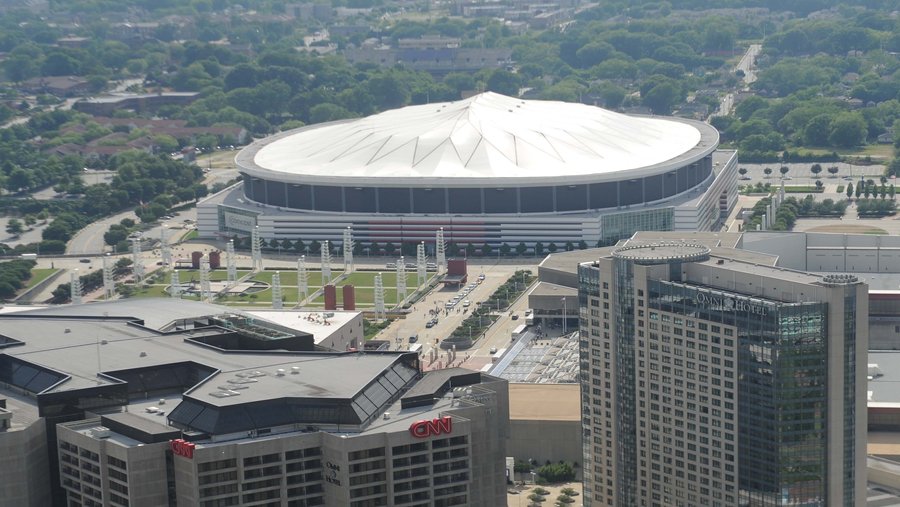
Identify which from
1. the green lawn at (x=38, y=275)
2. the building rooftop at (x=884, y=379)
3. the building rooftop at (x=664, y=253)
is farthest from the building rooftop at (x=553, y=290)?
the green lawn at (x=38, y=275)

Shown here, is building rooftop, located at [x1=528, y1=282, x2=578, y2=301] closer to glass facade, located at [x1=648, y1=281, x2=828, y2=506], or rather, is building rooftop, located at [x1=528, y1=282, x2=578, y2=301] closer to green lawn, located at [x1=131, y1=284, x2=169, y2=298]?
green lawn, located at [x1=131, y1=284, x2=169, y2=298]

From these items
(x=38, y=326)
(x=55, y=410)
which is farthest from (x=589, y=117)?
(x=55, y=410)

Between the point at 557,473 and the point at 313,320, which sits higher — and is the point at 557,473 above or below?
below

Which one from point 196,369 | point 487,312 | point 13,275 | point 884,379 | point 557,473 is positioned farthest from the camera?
point 13,275

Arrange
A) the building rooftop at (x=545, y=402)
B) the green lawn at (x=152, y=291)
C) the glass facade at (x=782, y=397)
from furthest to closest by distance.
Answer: the green lawn at (x=152, y=291)
the building rooftop at (x=545, y=402)
the glass facade at (x=782, y=397)

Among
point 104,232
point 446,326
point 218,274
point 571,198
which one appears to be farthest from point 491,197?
point 104,232

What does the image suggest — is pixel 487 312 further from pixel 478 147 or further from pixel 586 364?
pixel 586 364

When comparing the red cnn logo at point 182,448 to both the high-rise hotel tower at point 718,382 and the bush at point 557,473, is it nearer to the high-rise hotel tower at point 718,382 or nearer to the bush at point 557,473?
the high-rise hotel tower at point 718,382
